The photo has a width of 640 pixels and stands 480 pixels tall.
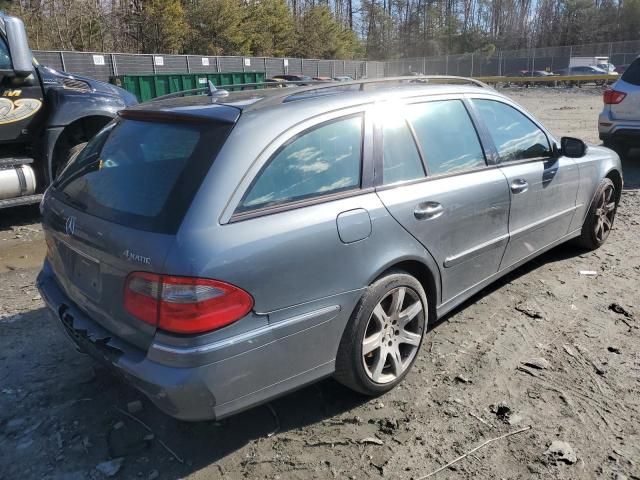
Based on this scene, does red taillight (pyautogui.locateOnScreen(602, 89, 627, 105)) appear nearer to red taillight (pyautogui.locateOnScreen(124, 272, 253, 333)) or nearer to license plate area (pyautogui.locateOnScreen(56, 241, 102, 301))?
red taillight (pyautogui.locateOnScreen(124, 272, 253, 333))

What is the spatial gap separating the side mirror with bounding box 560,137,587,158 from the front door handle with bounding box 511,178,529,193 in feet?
2.39

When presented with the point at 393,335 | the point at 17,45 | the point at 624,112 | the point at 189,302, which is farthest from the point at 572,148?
the point at 17,45

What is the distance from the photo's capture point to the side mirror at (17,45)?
18.7 ft

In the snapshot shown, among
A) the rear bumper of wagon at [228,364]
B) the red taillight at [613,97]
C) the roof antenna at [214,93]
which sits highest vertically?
the roof antenna at [214,93]

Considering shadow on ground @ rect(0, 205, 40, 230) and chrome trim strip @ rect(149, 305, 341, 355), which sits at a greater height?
chrome trim strip @ rect(149, 305, 341, 355)

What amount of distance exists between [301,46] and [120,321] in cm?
4475

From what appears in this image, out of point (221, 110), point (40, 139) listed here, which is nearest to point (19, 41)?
point (40, 139)

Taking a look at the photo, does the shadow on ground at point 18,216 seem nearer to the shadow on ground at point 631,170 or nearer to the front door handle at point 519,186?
the front door handle at point 519,186

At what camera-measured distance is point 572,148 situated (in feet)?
14.1

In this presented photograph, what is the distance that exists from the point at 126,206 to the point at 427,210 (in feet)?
5.35

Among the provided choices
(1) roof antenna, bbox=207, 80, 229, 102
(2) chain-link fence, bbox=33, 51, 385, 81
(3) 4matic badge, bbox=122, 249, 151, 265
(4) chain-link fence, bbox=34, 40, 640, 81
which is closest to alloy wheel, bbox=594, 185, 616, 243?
(1) roof antenna, bbox=207, 80, 229, 102

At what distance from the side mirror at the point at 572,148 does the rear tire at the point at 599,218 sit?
28.4 inches

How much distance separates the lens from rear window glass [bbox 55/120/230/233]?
232cm

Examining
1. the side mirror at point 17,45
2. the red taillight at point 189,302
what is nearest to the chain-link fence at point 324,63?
the side mirror at point 17,45
